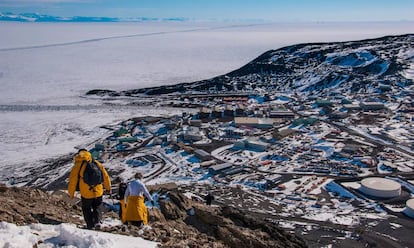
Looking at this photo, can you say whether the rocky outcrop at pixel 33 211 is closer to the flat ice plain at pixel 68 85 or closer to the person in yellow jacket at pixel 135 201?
the person in yellow jacket at pixel 135 201

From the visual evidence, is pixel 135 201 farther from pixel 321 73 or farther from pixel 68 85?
pixel 68 85

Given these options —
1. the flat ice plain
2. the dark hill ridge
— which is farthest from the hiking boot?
the dark hill ridge

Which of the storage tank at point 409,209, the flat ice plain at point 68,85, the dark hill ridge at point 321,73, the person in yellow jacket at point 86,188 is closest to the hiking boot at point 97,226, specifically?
the person in yellow jacket at point 86,188

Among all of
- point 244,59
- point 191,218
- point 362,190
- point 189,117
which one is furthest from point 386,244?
point 244,59

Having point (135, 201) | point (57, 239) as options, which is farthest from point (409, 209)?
point (57, 239)

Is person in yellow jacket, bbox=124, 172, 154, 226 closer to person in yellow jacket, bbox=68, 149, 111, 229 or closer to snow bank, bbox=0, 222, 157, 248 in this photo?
person in yellow jacket, bbox=68, 149, 111, 229

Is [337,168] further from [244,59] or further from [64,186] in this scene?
[244,59]
